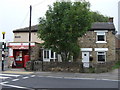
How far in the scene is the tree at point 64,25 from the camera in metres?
19.5

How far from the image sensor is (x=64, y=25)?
1939 centimetres

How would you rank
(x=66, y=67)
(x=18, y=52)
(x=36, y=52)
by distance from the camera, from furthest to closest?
(x=36, y=52), (x=18, y=52), (x=66, y=67)

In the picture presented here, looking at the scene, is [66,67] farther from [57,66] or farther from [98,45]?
[98,45]

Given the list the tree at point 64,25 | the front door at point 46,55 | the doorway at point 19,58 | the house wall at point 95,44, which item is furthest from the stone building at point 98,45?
the tree at point 64,25

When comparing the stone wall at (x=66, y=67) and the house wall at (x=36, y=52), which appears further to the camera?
the house wall at (x=36, y=52)

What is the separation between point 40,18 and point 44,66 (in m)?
4.70

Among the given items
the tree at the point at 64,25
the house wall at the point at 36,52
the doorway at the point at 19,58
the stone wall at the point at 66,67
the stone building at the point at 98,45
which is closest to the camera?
the tree at the point at 64,25

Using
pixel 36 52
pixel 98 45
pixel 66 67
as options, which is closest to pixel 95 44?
pixel 98 45

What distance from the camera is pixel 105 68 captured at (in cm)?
2108

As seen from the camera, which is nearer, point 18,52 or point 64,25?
point 64,25

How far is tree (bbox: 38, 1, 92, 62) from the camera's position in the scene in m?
19.5

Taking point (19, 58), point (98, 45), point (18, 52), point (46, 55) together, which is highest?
point (98, 45)

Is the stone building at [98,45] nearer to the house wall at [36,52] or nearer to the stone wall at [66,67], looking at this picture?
the house wall at [36,52]

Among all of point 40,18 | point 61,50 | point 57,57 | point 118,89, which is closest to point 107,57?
point 57,57
